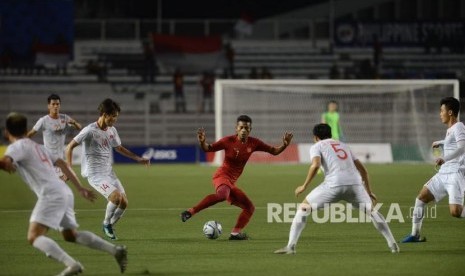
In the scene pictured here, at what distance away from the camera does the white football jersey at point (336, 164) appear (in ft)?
37.1

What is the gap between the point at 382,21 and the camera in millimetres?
42500

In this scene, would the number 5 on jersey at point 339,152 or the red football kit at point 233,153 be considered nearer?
the number 5 on jersey at point 339,152

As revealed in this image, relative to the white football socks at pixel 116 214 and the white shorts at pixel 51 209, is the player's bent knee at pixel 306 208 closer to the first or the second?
the white shorts at pixel 51 209

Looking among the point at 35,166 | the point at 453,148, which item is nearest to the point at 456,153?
the point at 453,148

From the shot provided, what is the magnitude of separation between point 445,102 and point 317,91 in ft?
74.8

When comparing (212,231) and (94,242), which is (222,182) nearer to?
(212,231)

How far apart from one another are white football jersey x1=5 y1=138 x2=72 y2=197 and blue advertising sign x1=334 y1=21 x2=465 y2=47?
3351 cm

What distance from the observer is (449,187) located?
1266 centimetres

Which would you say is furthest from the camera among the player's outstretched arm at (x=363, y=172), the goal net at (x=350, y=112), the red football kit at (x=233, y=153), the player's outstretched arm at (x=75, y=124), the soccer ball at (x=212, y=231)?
the goal net at (x=350, y=112)

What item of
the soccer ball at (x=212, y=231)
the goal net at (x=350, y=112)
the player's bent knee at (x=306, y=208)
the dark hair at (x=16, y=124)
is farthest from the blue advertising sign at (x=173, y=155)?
the dark hair at (x=16, y=124)

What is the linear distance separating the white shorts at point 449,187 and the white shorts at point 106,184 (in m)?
4.48

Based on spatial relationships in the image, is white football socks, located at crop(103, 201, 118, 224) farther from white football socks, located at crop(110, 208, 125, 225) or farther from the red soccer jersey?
the red soccer jersey

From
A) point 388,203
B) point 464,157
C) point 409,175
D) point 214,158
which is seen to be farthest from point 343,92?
point 464,157

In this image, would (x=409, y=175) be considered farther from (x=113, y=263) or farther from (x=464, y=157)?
(x=113, y=263)
